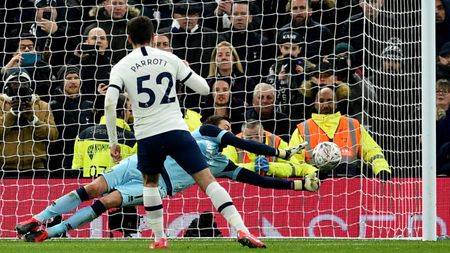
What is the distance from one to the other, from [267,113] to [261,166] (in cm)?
93

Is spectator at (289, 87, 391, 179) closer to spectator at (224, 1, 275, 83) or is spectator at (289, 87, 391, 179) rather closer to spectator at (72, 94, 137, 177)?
spectator at (224, 1, 275, 83)

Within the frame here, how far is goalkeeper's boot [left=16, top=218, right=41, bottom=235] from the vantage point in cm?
1142

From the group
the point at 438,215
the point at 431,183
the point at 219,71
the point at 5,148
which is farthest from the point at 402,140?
the point at 5,148

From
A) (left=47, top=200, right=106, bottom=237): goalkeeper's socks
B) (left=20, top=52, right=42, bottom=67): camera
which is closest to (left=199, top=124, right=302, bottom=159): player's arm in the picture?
(left=47, top=200, right=106, bottom=237): goalkeeper's socks

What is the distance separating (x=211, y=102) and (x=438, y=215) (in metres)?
3.41

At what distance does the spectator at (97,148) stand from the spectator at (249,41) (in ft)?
5.97

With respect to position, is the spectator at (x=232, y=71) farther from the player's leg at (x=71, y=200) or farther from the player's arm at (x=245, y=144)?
the player's leg at (x=71, y=200)

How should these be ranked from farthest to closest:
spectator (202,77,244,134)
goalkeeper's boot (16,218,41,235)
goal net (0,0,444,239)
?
1. spectator (202,77,244,134)
2. goal net (0,0,444,239)
3. goalkeeper's boot (16,218,41,235)

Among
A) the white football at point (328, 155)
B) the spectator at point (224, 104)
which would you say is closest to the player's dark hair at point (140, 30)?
the white football at point (328, 155)

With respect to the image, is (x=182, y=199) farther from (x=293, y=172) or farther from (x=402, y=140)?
(x=402, y=140)

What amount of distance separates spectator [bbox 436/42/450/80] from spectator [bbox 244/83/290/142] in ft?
7.18

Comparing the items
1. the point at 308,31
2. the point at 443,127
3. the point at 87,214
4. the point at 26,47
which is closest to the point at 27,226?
the point at 87,214

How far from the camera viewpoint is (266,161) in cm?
1359

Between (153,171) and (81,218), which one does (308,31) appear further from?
(153,171)
